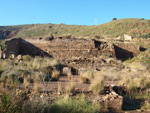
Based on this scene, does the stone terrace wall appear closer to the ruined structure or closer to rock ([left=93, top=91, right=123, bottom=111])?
the ruined structure

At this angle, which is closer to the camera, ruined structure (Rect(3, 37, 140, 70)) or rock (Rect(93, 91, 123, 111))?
rock (Rect(93, 91, 123, 111))

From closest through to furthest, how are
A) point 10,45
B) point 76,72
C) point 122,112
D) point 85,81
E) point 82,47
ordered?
point 122,112, point 85,81, point 76,72, point 10,45, point 82,47

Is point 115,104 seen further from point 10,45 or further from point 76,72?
point 10,45

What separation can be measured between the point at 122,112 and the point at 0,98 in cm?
356

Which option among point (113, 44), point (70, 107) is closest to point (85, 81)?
Result: point (70, 107)

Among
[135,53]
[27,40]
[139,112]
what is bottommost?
[139,112]

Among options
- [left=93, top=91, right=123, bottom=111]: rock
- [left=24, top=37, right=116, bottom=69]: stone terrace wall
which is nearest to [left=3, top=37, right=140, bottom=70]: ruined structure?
[left=24, top=37, right=116, bottom=69]: stone terrace wall

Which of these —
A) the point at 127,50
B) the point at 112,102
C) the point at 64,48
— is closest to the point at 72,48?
the point at 64,48

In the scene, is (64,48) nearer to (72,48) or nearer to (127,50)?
(72,48)

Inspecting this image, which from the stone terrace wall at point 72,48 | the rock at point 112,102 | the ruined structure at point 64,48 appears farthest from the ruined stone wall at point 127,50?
the rock at point 112,102

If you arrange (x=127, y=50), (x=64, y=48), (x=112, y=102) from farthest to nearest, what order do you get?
(x=127, y=50) → (x=64, y=48) → (x=112, y=102)

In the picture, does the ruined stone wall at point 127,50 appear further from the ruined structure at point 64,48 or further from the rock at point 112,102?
the rock at point 112,102

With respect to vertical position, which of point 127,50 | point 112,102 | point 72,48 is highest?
point 72,48

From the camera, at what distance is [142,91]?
24.3 feet
